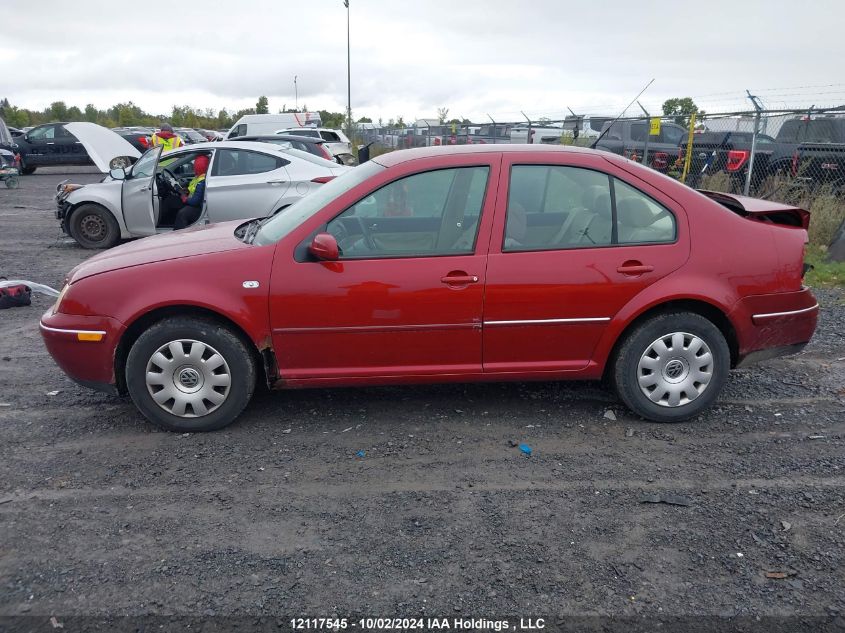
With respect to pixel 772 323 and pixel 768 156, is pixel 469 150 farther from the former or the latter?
pixel 768 156

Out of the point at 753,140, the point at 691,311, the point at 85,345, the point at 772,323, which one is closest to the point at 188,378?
the point at 85,345

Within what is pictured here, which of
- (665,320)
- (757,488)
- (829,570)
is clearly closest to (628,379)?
(665,320)

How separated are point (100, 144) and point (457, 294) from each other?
28.2 feet

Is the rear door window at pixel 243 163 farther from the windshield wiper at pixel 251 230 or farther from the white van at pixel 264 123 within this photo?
the white van at pixel 264 123

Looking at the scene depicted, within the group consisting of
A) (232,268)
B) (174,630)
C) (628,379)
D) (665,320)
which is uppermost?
(232,268)

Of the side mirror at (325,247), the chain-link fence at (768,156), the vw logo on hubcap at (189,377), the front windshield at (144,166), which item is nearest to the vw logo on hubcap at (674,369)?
the side mirror at (325,247)

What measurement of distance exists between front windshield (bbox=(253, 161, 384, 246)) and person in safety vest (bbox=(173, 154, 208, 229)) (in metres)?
4.93

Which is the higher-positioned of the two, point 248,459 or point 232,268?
point 232,268

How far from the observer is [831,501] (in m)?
3.62

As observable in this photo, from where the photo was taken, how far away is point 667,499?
3.62 meters

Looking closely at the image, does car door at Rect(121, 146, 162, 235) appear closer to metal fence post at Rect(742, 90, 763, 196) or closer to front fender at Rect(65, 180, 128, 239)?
front fender at Rect(65, 180, 128, 239)

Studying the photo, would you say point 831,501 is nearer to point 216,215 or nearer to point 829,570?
point 829,570

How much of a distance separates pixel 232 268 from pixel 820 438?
12.2 ft

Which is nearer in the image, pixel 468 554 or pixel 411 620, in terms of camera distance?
pixel 411 620
